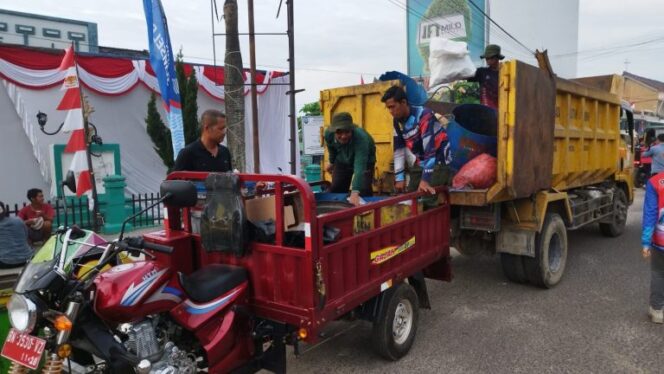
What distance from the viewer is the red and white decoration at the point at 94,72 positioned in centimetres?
1034

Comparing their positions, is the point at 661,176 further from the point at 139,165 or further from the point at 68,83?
→ the point at 139,165

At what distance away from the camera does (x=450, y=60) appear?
20.0 ft

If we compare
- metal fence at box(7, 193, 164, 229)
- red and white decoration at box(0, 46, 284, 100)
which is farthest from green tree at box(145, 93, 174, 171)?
metal fence at box(7, 193, 164, 229)

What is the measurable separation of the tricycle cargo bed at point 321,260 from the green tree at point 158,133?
378 inches

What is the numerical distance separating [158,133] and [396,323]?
1031 centimetres

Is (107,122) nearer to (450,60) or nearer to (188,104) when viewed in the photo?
(188,104)

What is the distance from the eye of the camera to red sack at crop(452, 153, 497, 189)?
191 inches

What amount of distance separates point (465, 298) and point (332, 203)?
2.24 meters

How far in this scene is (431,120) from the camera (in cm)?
479

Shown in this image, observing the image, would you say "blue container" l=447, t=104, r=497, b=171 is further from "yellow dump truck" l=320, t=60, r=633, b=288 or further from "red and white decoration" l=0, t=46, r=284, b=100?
"red and white decoration" l=0, t=46, r=284, b=100

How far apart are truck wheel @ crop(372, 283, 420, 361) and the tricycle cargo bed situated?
0.56ft

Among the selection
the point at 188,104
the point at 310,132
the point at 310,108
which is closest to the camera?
the point at 188,104

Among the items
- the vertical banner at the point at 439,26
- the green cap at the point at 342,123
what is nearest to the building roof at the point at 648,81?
→ the vertical banner at the point at 439,26

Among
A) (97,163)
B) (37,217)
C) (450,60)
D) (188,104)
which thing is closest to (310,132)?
(188,104)
